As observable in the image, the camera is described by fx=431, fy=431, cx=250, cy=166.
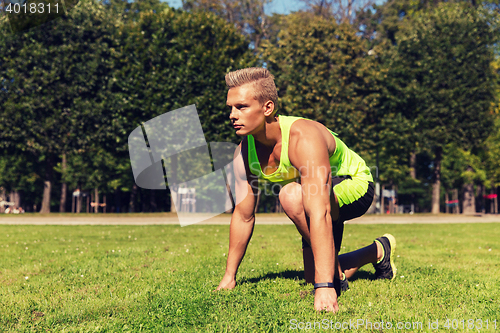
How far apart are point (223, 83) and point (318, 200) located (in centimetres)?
2138

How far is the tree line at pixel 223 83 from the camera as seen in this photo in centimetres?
2547

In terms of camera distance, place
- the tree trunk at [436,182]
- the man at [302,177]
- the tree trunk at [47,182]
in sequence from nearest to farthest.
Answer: the man at [302,177]
the tree trunk at [47,182]
the tree trunk at [436,182]

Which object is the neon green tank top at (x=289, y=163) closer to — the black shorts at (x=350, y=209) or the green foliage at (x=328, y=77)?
the black shorts at (x=350, y=209)

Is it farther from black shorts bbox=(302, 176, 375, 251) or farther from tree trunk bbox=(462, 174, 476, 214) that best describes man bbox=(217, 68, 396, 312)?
tree trunk bbox=(462, 174, 476, 214)

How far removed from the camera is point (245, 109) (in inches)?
167

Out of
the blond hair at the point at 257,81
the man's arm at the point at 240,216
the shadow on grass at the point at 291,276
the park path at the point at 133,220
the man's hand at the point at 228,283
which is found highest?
the blond hair at the point at 257,81

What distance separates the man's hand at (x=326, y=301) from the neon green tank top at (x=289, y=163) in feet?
4.13

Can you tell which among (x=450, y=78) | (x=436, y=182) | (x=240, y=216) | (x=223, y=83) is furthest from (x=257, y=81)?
(x=436, y=182)

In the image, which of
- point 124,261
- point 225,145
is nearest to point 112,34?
point 225,145

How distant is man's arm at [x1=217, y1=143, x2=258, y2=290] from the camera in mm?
4879

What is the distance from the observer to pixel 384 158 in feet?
117

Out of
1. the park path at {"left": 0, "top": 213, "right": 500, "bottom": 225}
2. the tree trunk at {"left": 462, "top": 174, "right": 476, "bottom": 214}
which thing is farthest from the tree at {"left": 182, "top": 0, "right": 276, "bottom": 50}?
the tree trunk at {"left": 462, "top": 174, "right": 476, "bottom": 214}

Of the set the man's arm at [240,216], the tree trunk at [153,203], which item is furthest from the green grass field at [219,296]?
the tree trunk at [153,203]

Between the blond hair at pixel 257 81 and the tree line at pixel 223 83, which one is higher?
the tree line at pixel 223 83
